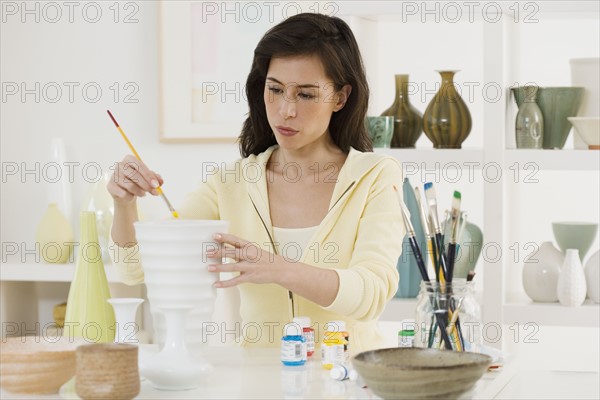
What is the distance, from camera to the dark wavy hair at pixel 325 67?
88.1 inches

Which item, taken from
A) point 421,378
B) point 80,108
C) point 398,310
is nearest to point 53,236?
point 80,108

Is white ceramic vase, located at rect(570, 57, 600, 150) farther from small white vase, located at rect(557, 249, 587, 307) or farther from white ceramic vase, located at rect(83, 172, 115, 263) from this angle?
white ceramic vase, located at rect(83, 172, 115, 263)

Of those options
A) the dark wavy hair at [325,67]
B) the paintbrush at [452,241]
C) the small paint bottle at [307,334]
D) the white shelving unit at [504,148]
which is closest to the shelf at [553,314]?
the white shelving unit at [504,148]

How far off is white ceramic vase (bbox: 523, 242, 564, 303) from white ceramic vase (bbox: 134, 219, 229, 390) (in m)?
1.63

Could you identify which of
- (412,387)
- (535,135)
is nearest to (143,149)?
(535,135)

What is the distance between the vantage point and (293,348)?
1.76 metres

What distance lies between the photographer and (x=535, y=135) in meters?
3.00

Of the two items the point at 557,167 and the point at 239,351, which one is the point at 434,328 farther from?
the point at 557,167

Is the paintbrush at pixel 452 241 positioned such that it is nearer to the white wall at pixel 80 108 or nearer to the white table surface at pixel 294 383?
the white table surface at pixel 294 383

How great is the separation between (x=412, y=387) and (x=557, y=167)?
68.5 inches

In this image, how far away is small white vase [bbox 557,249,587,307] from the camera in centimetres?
295

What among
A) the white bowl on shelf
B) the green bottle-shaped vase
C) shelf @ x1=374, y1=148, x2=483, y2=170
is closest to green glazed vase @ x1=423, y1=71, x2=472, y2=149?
shelf @ x1=374, y1=148, x2=483, y2=170

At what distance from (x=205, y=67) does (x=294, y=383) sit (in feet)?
6.88

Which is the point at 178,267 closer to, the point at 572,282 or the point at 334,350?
the point at 334,350
